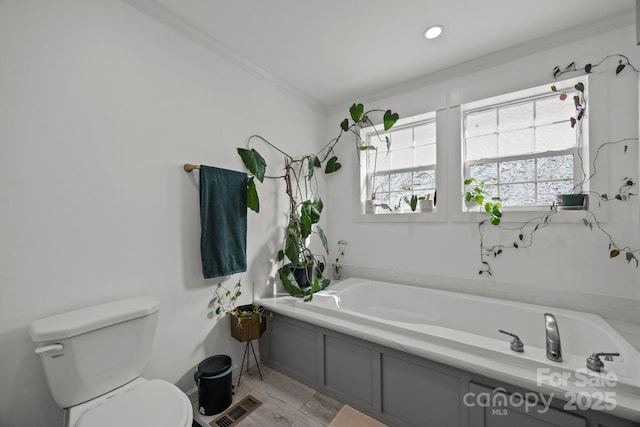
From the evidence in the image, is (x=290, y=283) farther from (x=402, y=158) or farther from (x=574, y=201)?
(x=574, y=201)

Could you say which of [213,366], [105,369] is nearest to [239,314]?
[213,366]

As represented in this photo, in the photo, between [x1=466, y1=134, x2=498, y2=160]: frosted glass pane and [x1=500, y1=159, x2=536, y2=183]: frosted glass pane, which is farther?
[x1=466, y1=134, x2=498, y2=160]: frosted glass pane

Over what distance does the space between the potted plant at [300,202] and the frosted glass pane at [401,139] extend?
26 cm

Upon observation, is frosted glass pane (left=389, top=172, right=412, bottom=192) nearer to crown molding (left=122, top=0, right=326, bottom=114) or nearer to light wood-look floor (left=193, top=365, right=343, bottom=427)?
crown molding (left=122, top=0, right=326, bottom=114)

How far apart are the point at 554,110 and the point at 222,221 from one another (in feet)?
8.91

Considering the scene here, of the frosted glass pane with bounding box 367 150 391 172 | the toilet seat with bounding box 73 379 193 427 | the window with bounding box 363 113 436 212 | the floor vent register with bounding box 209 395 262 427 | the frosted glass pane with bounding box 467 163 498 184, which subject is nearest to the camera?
the toilet seat with bounding box 73 379 193 427

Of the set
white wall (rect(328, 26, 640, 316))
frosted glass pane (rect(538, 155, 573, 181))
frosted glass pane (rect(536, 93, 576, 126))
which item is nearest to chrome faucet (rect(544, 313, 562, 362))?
white wall (rect(328, 26, 640, 316))

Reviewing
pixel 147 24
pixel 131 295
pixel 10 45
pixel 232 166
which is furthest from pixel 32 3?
pixel 131 295

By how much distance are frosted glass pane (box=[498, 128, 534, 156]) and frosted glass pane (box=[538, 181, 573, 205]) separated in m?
0.31

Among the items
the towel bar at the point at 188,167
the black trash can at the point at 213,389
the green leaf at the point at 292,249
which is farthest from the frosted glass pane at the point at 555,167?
the black trash can at the point at 213,389

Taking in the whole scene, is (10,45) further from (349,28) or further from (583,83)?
(583,83)

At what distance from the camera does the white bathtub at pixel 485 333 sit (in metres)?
1.08

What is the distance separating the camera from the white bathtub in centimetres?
108

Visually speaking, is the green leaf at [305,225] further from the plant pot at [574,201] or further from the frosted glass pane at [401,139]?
the plant pot at [574,201]
